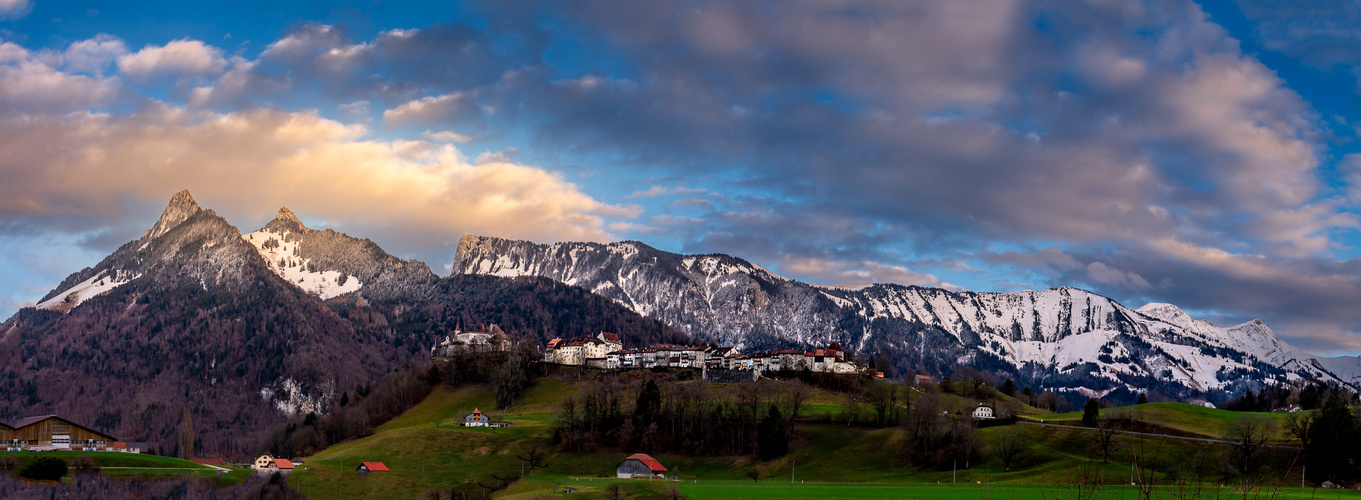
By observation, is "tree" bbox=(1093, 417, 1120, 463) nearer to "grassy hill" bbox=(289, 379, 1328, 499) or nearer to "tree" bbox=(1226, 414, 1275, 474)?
"grassy hill" bbox=(289, 379, 1328, 499)

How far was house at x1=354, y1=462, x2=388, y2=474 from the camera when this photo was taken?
13138 centimetres

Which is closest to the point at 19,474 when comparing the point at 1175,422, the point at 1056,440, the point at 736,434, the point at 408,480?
the point at 408,480

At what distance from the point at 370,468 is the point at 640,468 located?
3761 cm

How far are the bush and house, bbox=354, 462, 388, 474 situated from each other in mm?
34804

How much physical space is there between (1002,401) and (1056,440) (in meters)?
58.2

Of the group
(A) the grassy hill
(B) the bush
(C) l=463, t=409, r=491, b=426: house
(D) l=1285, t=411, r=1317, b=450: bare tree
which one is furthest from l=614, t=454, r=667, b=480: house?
(D) l=1285, t=411, r=1317, b=450: bare tree

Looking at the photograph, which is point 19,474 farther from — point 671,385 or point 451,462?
point 671,385

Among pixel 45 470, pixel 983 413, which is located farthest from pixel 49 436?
pixel 983 413

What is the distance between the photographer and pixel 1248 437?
112938 millimetres

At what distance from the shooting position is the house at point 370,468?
431 ft

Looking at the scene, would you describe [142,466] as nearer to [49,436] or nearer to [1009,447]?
[49,436]

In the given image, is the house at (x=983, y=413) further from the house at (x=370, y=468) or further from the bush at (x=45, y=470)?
the bush at (x=45, y=470)

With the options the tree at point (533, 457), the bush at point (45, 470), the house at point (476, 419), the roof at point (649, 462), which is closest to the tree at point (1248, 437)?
the roof at point (649, 462)

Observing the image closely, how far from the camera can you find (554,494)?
103m
